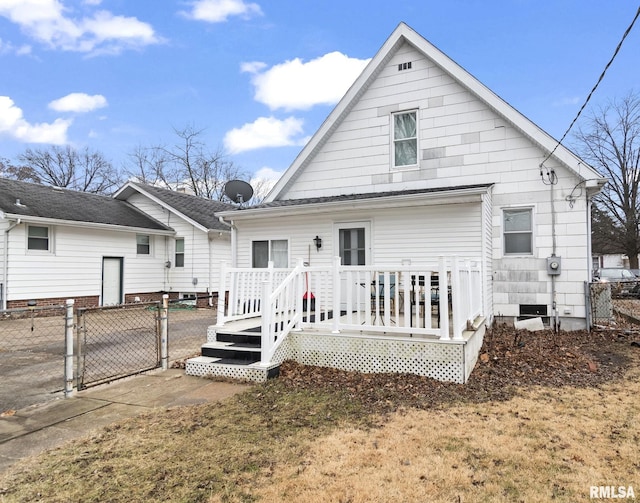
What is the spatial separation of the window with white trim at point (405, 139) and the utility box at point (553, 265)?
12.5 feet

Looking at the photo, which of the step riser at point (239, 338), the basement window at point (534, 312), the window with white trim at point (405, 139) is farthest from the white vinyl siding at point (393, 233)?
the step riser at point (239, 338)

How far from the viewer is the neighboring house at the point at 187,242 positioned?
16.9m

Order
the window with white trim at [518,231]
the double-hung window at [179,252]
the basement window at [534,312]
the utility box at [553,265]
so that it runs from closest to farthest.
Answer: the utility box at [553,265] → the basement window at [534,312] → the window with white trim at [518,231] → the double-hung window at [179,252]

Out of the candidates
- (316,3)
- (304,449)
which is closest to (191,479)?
(304,449)

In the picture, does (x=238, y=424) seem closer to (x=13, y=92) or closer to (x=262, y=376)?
(x=262, y=376)

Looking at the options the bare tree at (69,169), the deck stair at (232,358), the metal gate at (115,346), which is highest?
the bare tree at (69,169)

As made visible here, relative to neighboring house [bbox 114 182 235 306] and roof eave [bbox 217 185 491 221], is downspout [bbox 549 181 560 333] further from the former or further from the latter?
neighboring house [bbox 114 182 235 306]

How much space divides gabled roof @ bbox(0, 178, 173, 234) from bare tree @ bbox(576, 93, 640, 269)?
2505cm

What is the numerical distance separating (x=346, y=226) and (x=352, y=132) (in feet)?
9.09

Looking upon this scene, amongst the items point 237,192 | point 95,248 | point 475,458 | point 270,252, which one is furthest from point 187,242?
point 475,458

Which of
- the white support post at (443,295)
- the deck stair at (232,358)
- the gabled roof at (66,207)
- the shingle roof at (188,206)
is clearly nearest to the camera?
the white support post at (443,295)

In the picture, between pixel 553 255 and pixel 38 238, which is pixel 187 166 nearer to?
pixel 38 238

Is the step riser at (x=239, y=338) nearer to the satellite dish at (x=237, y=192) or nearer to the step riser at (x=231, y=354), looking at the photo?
the step riser at (x=231, y=354)

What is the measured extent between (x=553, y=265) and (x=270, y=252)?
6.73m
